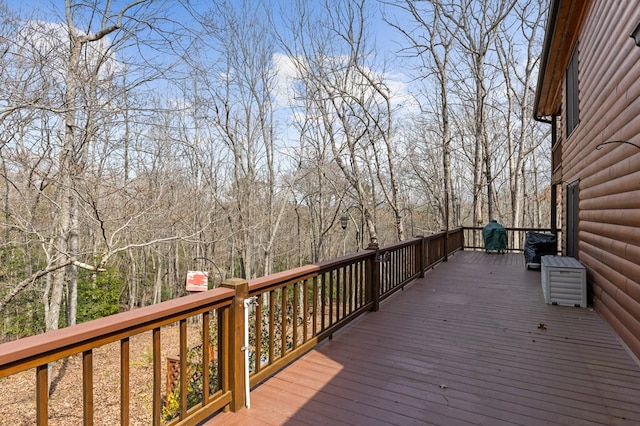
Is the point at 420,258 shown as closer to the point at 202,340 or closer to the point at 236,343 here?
the point at 236,343

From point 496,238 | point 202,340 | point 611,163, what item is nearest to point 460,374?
point 202,340

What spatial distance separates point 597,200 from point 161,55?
6483 mm

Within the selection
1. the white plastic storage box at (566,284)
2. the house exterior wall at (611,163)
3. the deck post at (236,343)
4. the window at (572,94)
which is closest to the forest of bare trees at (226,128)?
the deck post at (236,343)

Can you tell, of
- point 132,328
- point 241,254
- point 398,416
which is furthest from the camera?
point 241,254

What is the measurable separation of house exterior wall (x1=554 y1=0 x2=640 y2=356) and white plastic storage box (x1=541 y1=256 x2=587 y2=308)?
0.13 meters

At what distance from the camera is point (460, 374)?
277 centimetres

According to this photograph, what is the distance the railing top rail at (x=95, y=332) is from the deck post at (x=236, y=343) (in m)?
0.14

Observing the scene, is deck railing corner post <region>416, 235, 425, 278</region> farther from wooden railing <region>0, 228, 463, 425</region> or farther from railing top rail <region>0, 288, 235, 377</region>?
railing top rail <region>0, 288, 235, 377</region>

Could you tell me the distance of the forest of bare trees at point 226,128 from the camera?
545cm

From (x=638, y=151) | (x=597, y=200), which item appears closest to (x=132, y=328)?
(x=638, y=151)

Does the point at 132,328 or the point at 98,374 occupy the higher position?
the point at 132,328

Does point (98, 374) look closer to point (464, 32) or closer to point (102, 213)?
point (102, 213)

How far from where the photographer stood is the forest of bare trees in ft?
17.9

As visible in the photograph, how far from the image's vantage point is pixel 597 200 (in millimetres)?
4285
